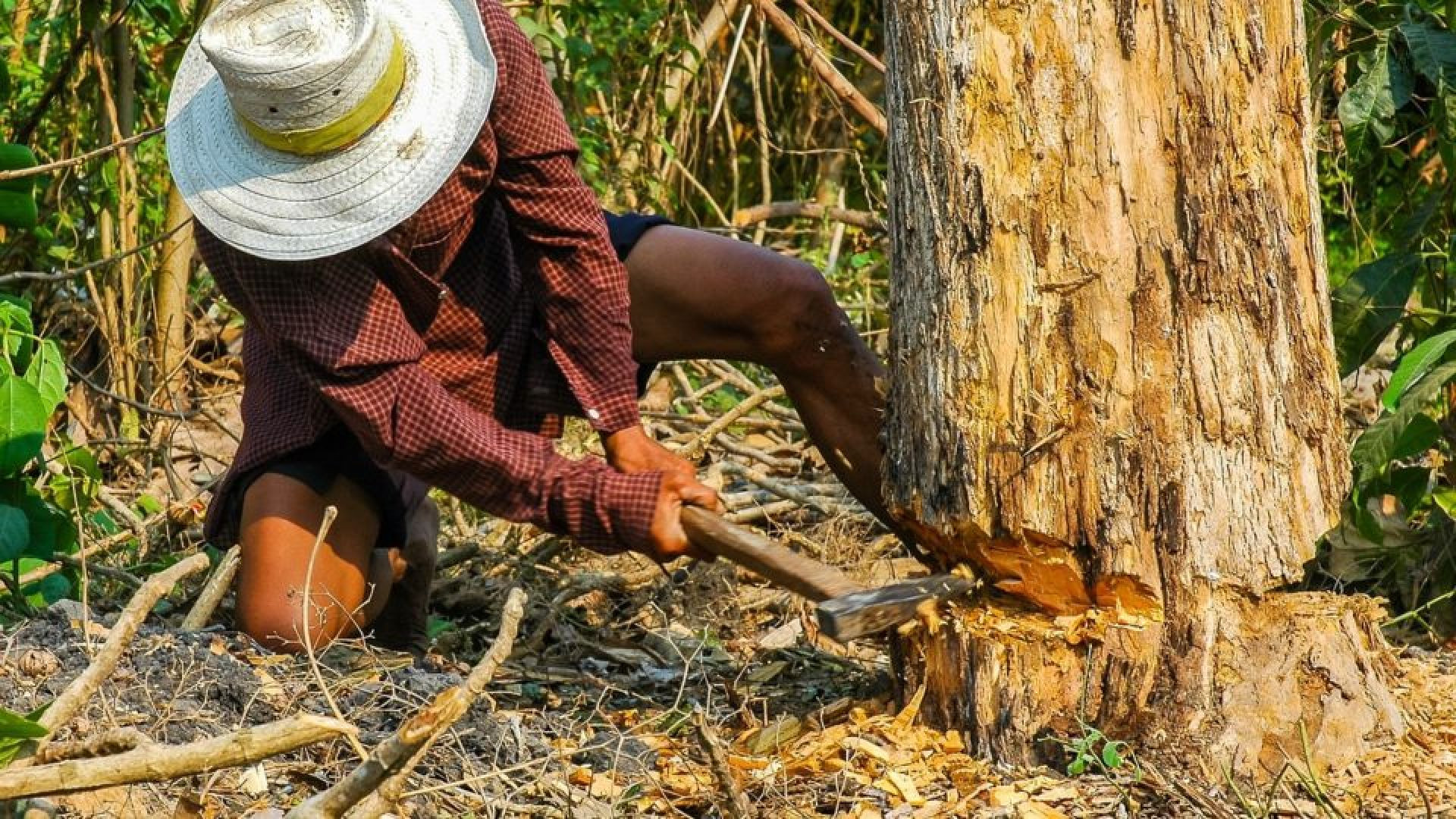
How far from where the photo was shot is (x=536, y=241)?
3021 mm

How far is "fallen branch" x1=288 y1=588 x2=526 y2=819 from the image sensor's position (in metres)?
1.87

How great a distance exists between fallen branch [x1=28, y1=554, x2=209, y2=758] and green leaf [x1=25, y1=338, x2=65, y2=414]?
1.03 metres

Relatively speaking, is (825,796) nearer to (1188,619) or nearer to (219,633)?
(1188,619)

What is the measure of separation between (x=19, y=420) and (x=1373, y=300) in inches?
105

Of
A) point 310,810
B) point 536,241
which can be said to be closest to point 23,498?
point 536,241

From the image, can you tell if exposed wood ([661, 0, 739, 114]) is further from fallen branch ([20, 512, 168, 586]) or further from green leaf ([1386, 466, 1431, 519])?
green leaf ([1386, 466, 1431, 519])

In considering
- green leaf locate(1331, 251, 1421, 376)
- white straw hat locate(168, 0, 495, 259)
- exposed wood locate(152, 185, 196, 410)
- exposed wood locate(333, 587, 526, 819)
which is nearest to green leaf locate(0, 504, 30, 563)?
white straw hat locate(168, 0, 495, 259)

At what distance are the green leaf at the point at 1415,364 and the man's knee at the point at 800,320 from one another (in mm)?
983

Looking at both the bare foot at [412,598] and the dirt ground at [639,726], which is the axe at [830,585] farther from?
the bare foot at [412,598]

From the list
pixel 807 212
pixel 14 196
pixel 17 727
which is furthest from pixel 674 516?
pixel 807 212

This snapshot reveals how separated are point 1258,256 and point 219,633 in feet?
6.44

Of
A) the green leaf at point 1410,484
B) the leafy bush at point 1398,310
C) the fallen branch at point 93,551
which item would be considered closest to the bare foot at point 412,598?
the fallen branch at point 93,551

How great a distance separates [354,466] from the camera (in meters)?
3.22

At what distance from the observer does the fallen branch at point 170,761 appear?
192cm
